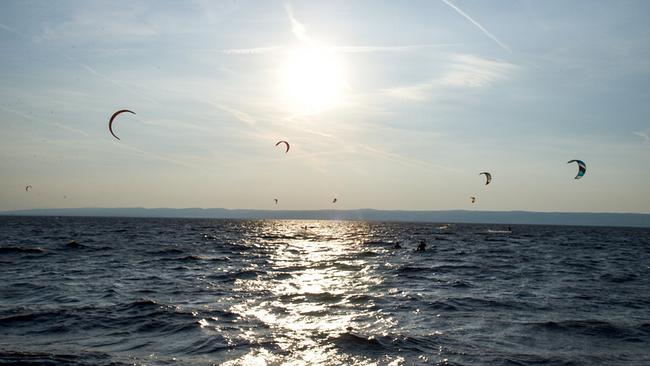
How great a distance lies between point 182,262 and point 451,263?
67.6 ft

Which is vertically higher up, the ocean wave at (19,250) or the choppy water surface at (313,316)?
the choppy water surface at (313,316)

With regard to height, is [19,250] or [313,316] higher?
[313,316]

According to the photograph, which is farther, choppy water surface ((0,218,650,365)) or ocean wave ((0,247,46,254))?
ocean wave ((0,247,46,254))

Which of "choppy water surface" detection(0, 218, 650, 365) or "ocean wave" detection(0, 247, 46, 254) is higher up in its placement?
"choppy water surface" detection(0, 218, 650, 365)

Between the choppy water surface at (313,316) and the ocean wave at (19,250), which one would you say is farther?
the ocean wave at (19,250)

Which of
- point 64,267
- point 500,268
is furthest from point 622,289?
point 64,267

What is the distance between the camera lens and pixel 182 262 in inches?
1523

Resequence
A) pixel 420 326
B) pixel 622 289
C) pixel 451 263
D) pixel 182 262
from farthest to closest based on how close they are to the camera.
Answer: pixel 451 263
pixel 182 262
pixel 622 289
pixel 420 326

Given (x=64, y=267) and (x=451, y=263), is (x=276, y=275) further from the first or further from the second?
(x=451, y=263)

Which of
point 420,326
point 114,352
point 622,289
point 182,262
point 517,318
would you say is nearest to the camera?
point 114,352

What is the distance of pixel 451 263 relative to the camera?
43156 millimetres

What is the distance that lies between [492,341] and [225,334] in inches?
322

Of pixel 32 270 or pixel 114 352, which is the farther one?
pixel 32 270

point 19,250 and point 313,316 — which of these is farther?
point 19,250
